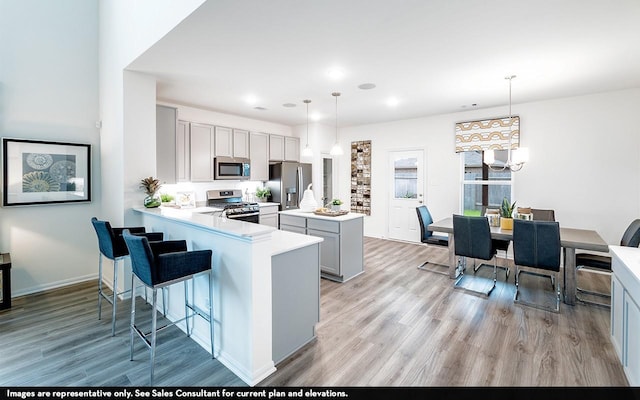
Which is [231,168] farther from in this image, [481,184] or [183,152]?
[481,184]

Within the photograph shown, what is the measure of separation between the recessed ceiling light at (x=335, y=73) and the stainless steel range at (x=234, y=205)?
253cm

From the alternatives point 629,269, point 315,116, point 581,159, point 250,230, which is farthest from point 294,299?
point 581,159

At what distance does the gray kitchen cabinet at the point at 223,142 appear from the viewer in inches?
213

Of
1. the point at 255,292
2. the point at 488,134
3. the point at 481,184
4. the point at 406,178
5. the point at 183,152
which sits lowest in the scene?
the point at 255,292

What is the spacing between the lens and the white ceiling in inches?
88.3

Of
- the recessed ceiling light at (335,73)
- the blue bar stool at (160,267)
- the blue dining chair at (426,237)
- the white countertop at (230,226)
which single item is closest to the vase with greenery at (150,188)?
the white countertop at (230,226)

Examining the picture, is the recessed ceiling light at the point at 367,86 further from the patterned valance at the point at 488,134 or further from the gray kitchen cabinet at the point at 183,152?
the gray kitchen cabinet at the point at 183,152

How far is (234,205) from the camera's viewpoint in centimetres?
497

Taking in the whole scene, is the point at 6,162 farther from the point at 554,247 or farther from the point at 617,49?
the point at 617,49

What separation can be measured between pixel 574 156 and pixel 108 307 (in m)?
6.69

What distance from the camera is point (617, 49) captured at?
2.93 m

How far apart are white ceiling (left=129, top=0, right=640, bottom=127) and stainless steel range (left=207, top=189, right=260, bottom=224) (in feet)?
5.59

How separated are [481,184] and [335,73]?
3.68 metres

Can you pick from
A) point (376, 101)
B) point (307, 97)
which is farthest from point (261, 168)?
point (376, 101)
